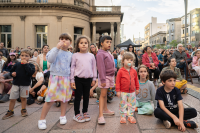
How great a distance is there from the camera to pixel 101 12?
2369 cm

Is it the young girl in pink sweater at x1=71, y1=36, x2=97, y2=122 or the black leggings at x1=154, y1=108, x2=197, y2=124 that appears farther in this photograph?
the young girl in pink sweater at x1=71, y1=36, x2=97, y2=122

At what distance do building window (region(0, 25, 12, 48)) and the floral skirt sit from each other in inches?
756

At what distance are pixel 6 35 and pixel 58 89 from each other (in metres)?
19.6

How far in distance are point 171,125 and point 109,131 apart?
1299 mm

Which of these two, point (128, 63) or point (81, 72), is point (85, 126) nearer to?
point (81, 72)

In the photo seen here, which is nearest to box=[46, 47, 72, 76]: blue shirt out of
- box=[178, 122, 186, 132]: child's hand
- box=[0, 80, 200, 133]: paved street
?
box=[0, 80, 200, 133]: paved street

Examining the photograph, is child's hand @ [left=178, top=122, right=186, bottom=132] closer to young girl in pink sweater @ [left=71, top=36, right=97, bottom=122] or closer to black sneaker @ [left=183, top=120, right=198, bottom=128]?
black sneaker @ [left=183, top=120, right=198, bottom=128]

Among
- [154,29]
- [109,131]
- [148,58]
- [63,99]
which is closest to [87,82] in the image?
[63,99]

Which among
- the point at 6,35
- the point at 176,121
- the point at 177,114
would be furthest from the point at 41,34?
the point at 176,121

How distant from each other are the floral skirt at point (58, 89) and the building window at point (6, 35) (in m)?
19.2

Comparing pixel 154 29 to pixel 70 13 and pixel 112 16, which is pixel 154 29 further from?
pixel 70 13

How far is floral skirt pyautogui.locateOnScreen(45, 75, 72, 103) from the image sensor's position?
3.38 metres

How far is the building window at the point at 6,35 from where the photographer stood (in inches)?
761

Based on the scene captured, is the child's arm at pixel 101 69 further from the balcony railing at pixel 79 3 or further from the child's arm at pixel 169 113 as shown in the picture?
the balcony railing at pixel 79 3
